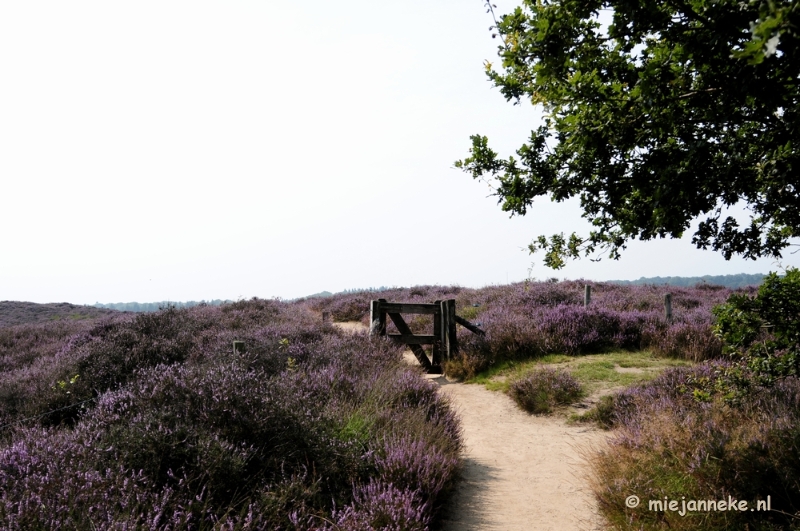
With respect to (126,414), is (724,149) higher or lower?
higher

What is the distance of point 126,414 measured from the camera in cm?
487

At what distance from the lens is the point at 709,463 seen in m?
4.33

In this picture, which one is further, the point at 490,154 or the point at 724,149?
the point at 490,154

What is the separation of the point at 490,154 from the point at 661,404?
3.90 meters

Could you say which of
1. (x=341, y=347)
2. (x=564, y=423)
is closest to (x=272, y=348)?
(x=341, y=347)

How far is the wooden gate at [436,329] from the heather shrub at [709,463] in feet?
21.4

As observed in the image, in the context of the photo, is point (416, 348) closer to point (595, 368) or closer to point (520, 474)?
point (595, 368)

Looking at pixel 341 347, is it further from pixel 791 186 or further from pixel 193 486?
pixel 791 186

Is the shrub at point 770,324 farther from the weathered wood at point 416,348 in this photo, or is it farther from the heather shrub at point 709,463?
the weathered wood at point 416,348

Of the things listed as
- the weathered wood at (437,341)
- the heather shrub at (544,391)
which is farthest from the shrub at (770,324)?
the weathered wood at (437,341)

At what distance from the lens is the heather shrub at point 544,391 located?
848 cm

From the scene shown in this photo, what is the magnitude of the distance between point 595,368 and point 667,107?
24.6ft

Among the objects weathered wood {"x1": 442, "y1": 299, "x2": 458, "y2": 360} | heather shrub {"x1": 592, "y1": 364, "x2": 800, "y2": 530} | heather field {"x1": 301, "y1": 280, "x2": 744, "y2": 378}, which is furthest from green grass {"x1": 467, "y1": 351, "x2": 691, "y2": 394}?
heather shrub {"x1": 592, "y1": 364, "x2": 800, "y2": 530}

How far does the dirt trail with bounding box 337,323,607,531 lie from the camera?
4719 mm
